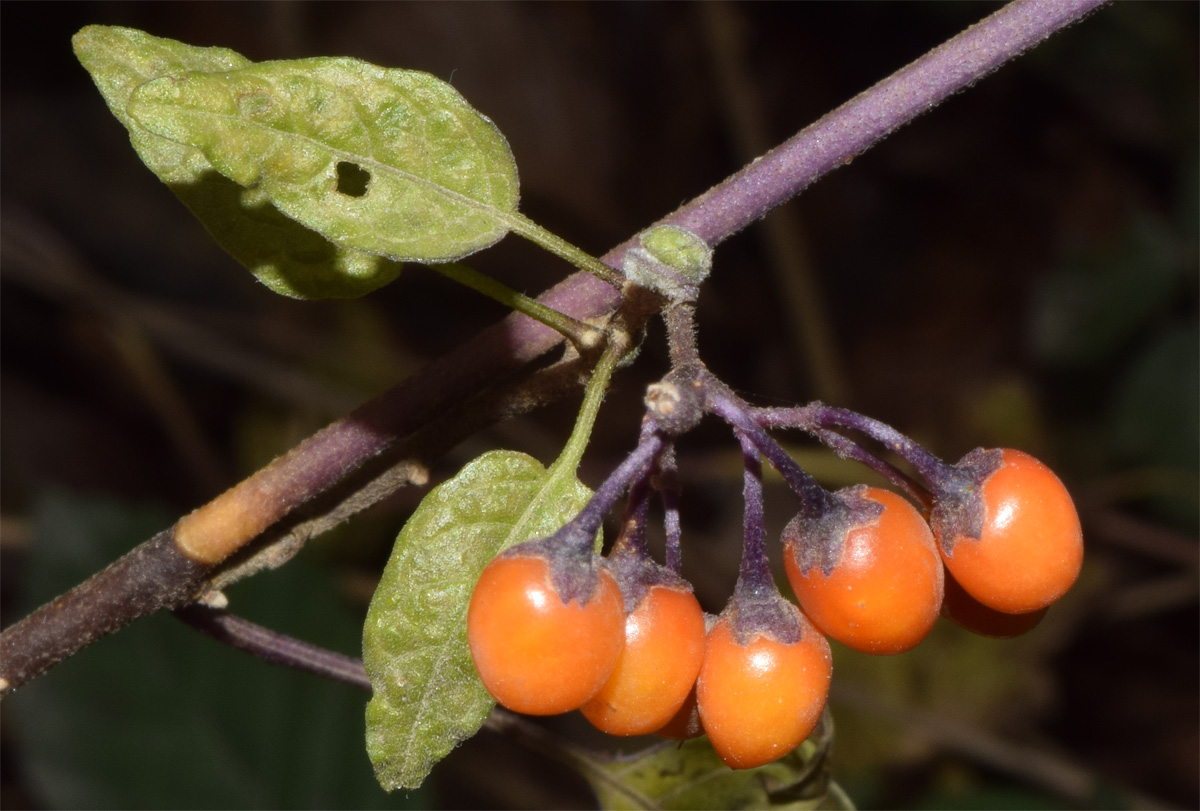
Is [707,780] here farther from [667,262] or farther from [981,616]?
[667,262]

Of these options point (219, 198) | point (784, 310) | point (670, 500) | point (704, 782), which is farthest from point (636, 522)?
point (784, 310)

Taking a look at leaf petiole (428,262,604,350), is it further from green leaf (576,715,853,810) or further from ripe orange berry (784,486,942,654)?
green leaf (576,715,853,810)

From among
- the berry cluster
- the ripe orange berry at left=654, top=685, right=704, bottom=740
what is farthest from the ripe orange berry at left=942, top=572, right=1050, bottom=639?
the ripe orange berry at left=654, top=685, right=704, bottom=740

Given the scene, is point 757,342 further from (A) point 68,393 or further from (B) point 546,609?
(B) point 546,609

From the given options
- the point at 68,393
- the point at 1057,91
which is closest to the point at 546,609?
the point at 68,393

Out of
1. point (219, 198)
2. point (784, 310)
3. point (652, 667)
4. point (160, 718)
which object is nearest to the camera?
point (652, 667)

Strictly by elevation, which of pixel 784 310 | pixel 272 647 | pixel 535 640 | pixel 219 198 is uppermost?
pixel 784 310
